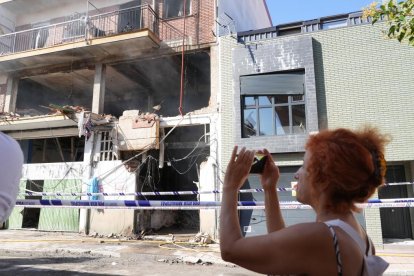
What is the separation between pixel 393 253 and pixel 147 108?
1183cm

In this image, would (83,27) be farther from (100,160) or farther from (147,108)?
(100,160)

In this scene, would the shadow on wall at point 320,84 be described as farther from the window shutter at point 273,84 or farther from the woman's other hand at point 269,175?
the woman's other hand at point 269,175

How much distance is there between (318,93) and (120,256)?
8098 mm

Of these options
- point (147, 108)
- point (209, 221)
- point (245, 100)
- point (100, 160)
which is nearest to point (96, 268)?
point (209, 221)

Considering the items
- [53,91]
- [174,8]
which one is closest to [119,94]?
[53,91]

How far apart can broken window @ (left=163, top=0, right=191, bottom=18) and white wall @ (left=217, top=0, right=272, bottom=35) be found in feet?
4.91

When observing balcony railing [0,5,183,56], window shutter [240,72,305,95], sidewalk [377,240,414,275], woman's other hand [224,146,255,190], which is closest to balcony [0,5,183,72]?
balcony railing [0,5,183,56]

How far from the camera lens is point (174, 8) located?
13.8 meters

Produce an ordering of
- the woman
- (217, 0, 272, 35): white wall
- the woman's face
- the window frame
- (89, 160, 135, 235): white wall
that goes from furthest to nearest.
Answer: (217, 0, 272, 35): white wall
(89, 160, 135, 235): white wall
the window frame
the woman's face
the woman

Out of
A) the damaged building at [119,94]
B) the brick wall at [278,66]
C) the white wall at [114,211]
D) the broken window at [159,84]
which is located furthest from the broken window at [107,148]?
the brick wall at [278,66]

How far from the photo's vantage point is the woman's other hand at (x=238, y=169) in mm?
1498

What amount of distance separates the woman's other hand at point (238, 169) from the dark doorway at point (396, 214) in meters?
11.2

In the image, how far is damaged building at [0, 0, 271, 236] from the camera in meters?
12.3

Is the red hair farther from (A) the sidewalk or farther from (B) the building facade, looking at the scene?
(B) the building facade
